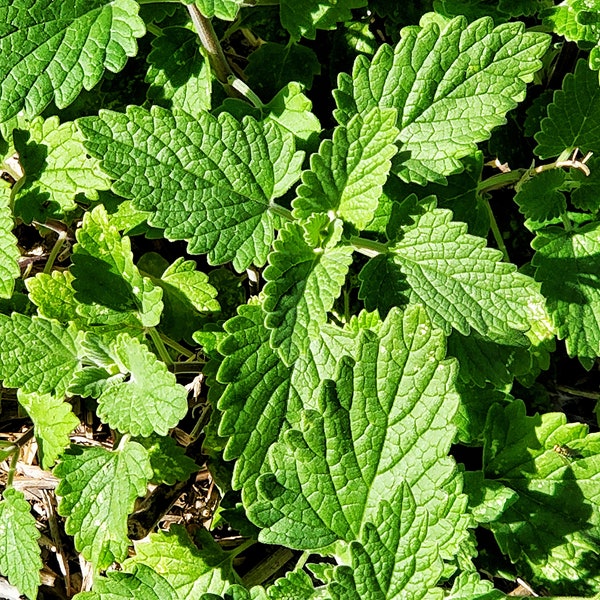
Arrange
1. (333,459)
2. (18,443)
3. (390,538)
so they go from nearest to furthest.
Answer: (390,538)
(333,459)
(18,443)

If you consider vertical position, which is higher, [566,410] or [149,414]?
[149,414]

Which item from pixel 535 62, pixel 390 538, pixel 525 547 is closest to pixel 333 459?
pixel 390 538

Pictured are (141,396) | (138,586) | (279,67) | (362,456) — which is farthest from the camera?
(279,67)

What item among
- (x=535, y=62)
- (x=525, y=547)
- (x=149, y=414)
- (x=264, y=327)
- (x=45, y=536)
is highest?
(x=535, y=62)

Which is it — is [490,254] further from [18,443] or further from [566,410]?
[18,443]

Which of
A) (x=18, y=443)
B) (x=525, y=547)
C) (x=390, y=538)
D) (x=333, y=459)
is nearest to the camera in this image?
(x=390, y=538)

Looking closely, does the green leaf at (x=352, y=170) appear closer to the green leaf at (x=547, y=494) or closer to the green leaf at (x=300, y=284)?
the green leaf at (x=300, y=284)

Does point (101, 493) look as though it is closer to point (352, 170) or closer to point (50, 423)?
point (50, 423)

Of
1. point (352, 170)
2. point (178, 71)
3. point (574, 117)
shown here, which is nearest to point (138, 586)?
point (352, 170)
